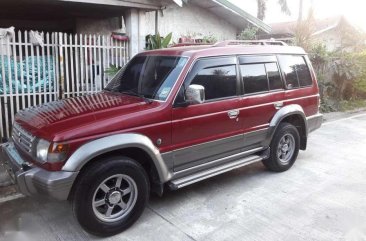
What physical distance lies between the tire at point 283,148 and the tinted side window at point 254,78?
2.59 feet

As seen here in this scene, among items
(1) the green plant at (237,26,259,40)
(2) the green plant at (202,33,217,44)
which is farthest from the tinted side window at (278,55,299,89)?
(1) the green plant at (237,26,259,40)

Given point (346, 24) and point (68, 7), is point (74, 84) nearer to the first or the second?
point (68, 7)

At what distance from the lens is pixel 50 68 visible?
730 centimetres

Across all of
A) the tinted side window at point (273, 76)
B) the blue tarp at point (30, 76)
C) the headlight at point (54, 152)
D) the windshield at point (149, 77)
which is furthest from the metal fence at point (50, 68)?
the tinted side window at point (273, 76)

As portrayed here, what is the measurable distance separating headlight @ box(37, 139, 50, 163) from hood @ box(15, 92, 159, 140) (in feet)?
0.21

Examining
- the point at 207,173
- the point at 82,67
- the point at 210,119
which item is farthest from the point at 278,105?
the point at 82,67

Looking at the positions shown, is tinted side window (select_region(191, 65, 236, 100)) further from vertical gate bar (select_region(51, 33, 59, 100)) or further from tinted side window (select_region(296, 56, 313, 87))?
vertical gate bar (select_region(51, 33, 59, 100))

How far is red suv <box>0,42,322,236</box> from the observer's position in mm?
3512

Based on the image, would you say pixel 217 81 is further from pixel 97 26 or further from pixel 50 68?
pixel 97 26

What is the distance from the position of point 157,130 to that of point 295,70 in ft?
9.65

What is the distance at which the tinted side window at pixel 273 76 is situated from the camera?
17.5 feet

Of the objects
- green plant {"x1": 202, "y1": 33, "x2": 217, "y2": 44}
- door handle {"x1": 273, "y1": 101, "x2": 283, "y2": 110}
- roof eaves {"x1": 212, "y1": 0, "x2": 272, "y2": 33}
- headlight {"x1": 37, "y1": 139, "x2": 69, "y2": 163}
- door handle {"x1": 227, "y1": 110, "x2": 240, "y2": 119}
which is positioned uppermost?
roof eaves {"x1": 212, "y1": 0, "x2": 272, "y2": 33}

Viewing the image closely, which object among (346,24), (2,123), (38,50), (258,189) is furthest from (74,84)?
(346,24)

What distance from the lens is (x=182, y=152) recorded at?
429 centimetres
